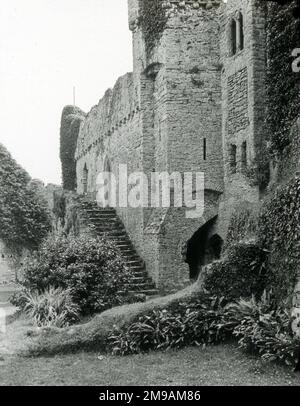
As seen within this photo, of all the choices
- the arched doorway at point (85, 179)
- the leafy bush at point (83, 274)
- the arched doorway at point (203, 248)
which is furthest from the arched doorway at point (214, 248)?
the arched doorway at point (85, 179)

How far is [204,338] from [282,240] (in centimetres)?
242

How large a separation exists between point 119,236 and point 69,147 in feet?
43.6

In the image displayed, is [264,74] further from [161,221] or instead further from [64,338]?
[64,338]

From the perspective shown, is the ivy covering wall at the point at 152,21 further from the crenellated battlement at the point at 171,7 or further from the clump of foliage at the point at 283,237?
the clump of foliage at the point at 283,237

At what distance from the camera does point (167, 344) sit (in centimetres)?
1076

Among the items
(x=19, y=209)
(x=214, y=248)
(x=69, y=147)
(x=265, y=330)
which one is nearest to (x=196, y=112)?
(x=214, y=248)

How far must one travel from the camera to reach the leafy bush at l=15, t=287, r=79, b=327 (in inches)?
532

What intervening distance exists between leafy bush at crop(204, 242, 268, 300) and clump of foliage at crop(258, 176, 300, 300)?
249 mm

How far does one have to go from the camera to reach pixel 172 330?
10852 mm

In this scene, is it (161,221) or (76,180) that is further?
(76,180)

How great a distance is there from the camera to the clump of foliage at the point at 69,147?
32.4m

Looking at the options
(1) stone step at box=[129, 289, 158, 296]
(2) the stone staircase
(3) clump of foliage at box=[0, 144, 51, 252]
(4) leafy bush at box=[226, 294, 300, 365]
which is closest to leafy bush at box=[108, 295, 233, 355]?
(4) leafy bush at box=[226, 294, 300, 365]
